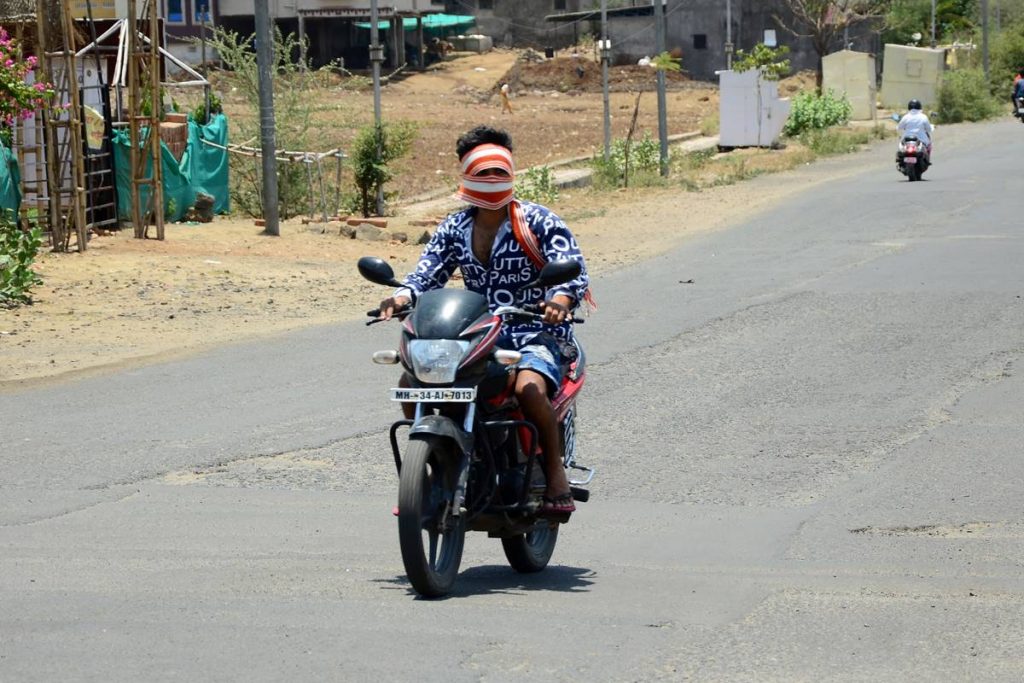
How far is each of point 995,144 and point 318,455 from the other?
1286 inches

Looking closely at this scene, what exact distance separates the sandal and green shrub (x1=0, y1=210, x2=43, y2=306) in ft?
33.6

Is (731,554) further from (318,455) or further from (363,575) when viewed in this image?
(318,455)

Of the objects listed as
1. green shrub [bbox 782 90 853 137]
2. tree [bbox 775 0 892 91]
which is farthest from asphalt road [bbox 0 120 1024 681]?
tree [bbox 775 0 892 91]

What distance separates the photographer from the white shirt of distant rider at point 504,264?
5.91 m

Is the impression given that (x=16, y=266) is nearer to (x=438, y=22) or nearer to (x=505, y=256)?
(x=505, y=256)

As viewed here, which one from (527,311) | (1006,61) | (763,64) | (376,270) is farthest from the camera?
(1006,61)

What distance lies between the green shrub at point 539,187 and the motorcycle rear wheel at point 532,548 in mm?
20890

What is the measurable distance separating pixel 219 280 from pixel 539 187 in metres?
11.6

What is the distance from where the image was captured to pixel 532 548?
6.05 metres

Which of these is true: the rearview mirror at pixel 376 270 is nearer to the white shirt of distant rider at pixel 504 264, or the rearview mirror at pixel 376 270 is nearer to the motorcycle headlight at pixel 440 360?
the white shirt of distant rider at pixel 504 264

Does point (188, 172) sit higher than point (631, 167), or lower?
higher

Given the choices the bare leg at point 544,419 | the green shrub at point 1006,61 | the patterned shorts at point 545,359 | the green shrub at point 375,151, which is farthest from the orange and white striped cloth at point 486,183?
the green shrub at point 1006,61

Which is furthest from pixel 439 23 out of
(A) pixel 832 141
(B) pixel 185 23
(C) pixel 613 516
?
(C) pixel 613 516

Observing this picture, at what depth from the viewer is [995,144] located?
3794 centimetres
